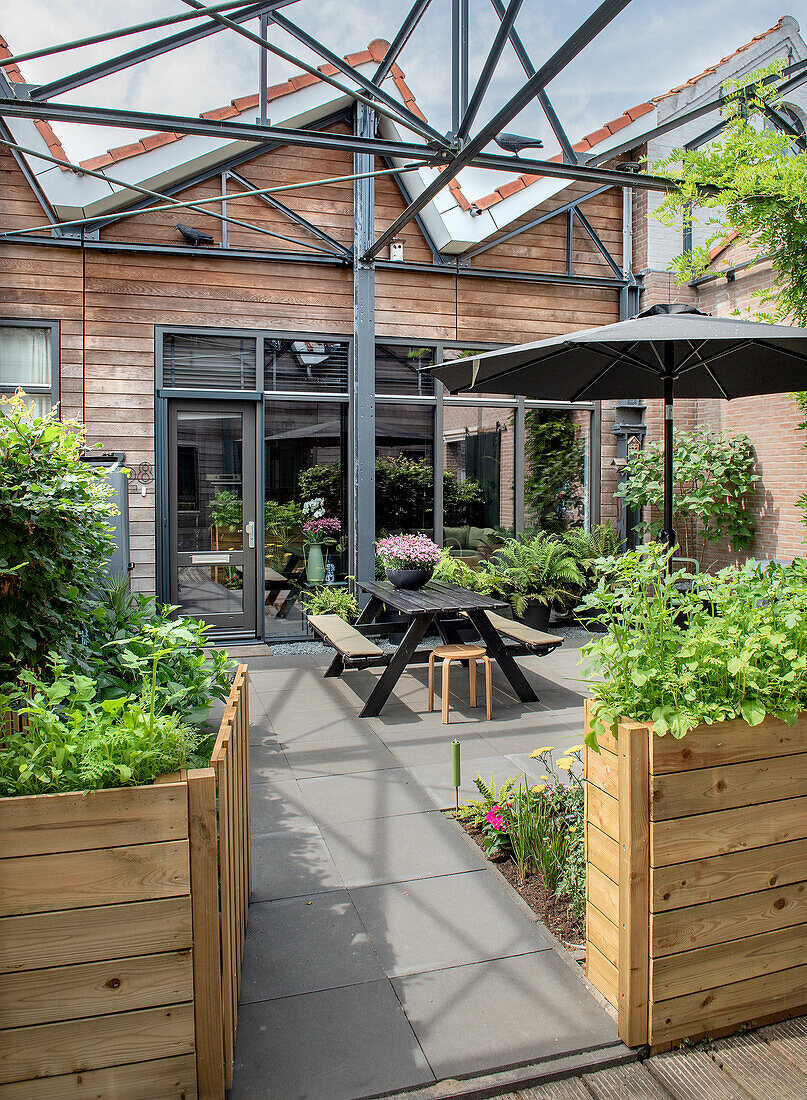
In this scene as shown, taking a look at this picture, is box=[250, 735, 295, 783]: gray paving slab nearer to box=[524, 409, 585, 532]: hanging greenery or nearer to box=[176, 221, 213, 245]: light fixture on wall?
box=[524, 409, 585, 532]: hanging greenery

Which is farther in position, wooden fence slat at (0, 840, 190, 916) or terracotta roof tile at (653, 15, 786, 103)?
terracotta roof tile at (653, 15, 786, 103)

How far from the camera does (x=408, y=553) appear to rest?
240 inches

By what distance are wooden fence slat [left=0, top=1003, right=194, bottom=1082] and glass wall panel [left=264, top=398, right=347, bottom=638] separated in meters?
6.03

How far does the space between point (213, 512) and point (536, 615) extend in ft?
11.0

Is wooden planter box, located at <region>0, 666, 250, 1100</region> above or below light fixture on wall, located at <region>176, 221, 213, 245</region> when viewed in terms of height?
below

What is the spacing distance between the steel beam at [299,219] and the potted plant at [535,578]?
3393 mm

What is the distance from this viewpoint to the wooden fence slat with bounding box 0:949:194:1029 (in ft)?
5.79

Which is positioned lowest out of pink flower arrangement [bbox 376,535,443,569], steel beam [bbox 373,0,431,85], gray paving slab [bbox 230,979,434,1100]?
gray paving slab [bbox 230,979,434,1100]

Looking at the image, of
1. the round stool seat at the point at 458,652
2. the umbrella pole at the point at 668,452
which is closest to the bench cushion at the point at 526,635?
the round stool seat at the point at 458,652

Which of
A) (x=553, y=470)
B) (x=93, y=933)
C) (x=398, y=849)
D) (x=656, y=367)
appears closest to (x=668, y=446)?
(x=656, y=367)

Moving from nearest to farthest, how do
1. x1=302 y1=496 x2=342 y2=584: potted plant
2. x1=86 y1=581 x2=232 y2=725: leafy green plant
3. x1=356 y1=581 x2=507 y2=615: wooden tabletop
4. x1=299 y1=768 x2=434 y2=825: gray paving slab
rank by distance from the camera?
1. x1=86 y1=581 x2=232 y2=725: leafy green plant
2. x1=299 y1=768 x2=434 y2=825: gray paving slab
3. x1=356 y1=581 x2=507 y2=615: wooden tabletop
4. x1=302 y1=496 x2=342 y2=584: potted plant

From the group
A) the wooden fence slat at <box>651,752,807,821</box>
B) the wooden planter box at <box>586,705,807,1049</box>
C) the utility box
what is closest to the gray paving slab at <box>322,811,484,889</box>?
the wooden planter box at <box>586,705,807,1049</box>

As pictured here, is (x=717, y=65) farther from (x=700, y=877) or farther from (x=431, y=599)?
(x=700, y=877)

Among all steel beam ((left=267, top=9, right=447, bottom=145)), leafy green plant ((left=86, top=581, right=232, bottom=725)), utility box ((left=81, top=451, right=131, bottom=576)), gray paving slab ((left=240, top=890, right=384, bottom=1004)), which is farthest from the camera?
utility box ((left=81, top=451, right=131, bottom=576))
